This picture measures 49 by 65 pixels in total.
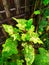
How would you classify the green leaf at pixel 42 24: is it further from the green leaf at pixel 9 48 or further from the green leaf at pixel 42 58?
the green leaf at pixel 9 48

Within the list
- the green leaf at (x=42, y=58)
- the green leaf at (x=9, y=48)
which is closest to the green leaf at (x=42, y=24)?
the green leaf at (x=42, y=58)

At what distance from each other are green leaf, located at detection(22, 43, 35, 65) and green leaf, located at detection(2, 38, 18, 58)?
14cm

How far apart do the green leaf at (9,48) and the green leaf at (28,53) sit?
145mm

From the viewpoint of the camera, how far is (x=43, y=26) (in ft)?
10.3

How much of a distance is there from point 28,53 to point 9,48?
30 centimetres

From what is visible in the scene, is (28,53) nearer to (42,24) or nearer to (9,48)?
(9,48)

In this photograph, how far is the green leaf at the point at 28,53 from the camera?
2742 millimetres

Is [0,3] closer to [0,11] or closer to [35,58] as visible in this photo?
[0,11]

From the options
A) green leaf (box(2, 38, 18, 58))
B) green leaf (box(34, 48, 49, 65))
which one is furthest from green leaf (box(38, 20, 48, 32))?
green leaf (box(2, 38, 18, 58))

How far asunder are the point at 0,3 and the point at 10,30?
0.47 meters

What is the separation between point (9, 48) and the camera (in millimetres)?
2795

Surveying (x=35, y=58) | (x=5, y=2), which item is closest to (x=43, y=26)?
(x=35, y=58)

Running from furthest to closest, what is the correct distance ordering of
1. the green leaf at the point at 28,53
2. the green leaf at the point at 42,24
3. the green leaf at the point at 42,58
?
the green leaf at the point at 42,24
the green leaf at the point at 42,58
the green leaf at the point at 28,53

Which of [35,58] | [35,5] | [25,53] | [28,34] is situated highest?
[35,5]
